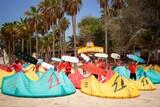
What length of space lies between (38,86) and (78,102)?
2.37 m

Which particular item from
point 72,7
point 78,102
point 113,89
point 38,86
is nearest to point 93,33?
point 72,7

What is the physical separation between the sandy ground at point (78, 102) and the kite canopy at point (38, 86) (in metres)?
0.48

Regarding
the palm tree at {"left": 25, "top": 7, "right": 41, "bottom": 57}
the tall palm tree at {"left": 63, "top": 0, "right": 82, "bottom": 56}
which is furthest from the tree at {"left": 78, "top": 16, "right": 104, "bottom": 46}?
the tall palm tree at {"left": 63, "top": 0, "right": 82, "bottom": 56}

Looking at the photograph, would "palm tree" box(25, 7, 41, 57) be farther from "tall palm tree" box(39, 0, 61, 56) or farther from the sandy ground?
the sandy ground

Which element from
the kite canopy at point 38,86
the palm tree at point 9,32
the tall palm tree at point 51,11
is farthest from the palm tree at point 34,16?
the kite canopy at point 38,86

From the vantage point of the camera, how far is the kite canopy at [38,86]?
1471 centimetres

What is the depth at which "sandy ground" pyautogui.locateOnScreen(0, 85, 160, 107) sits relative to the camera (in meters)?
12.6

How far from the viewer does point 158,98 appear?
14.8 meters

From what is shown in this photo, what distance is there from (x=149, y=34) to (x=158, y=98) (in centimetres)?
2638

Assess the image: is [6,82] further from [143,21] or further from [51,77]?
[143,21]

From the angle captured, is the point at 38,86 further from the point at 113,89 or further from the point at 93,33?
the point at 93,33

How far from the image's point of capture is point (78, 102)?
13.4 metres

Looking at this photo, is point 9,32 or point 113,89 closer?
point 113,89

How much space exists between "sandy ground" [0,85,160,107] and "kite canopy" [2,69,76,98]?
0.48m
